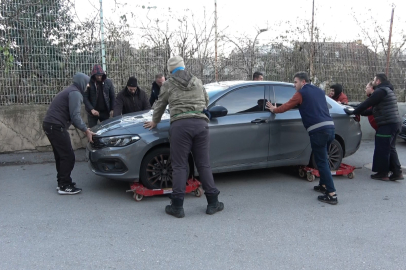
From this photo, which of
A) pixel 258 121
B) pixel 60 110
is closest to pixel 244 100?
pixel 258 121

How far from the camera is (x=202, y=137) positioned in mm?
4680

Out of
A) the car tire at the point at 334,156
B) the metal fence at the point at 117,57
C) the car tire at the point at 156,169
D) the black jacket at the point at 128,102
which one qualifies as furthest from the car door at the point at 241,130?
the metal fence at the point at 117,57

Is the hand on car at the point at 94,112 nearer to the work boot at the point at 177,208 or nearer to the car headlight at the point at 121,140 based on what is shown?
the car headlight at the point at 121,140

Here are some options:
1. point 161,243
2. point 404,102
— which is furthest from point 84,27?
point 404,102

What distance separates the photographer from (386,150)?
6.24m

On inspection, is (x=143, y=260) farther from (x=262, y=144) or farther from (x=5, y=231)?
(x=262, y=144)

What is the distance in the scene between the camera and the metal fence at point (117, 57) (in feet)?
26.1

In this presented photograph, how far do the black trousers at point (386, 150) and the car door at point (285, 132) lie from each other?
1.21 m

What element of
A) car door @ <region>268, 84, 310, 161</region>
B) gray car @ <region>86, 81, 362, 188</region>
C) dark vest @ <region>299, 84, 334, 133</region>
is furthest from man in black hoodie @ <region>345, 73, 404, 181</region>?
dark vest @ <region>299, 84, 334, 133</region>

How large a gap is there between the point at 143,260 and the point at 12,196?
9.43 feet

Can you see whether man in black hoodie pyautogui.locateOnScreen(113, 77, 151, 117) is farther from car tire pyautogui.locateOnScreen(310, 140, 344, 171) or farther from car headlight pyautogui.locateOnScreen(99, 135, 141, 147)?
car tire pyautogui.locateOnScreen(310, 140, 344, 171)

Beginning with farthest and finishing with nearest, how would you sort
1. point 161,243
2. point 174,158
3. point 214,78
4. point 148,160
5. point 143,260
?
point 214,78 < point 148,160 < point 174,158 < point 161,243 < point 143,260

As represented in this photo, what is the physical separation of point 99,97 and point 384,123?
194 inches

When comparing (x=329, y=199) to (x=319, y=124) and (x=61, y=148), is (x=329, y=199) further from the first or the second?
(x=61, y=148)
